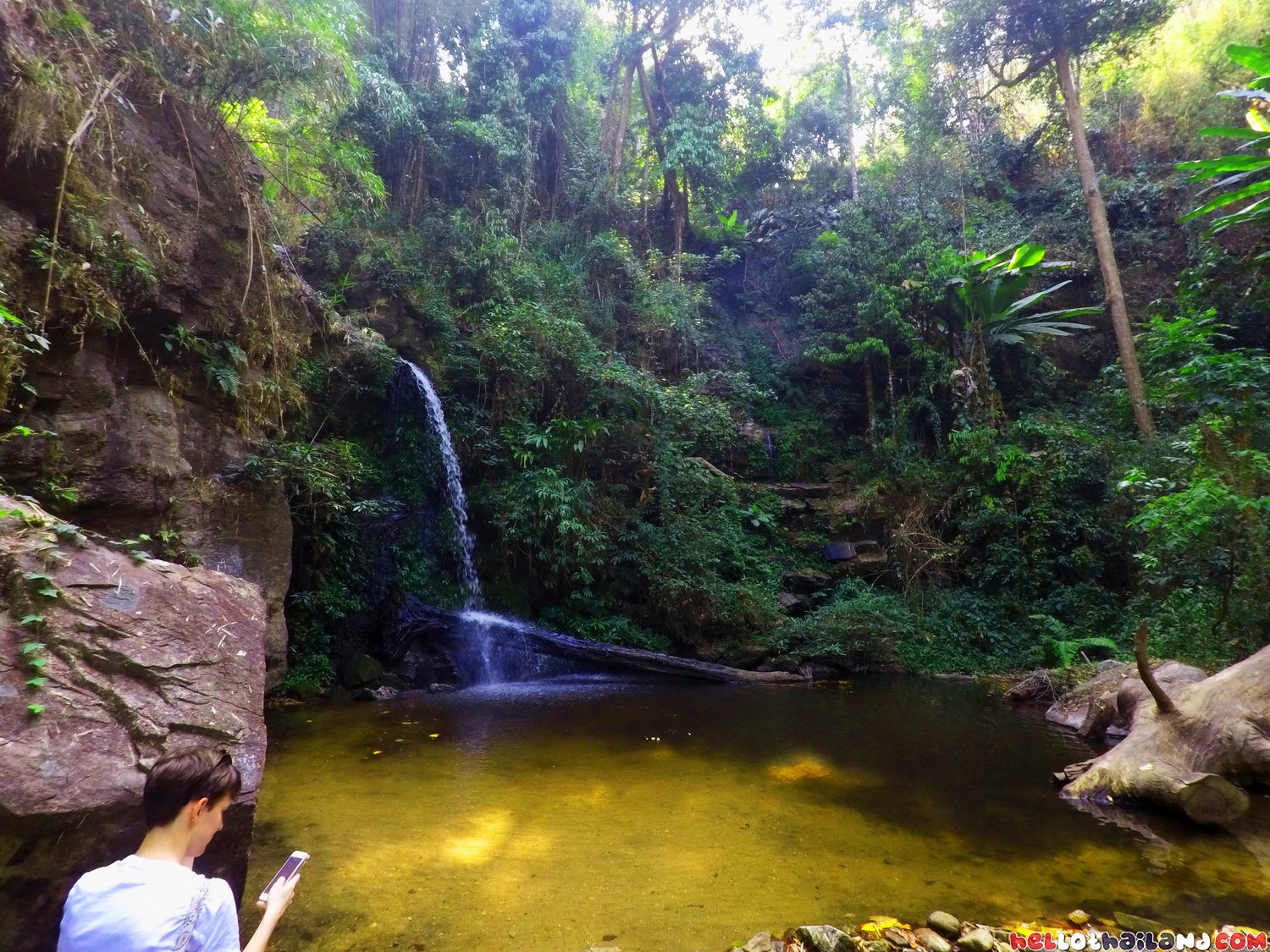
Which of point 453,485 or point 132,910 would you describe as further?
point 453,485

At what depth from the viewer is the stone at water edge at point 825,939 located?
107 inches

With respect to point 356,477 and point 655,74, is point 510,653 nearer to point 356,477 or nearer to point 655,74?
point 356,477

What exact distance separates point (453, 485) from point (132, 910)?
9889mm

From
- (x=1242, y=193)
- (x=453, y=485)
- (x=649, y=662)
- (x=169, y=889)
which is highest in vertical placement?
(x=1242, y=193)

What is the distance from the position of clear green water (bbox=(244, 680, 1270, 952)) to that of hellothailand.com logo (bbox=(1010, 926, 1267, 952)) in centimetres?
18

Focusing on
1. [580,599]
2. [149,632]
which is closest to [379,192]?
[580,599]

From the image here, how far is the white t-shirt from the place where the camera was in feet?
5.26

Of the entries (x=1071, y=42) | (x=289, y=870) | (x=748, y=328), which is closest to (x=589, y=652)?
(x=289, y=870)

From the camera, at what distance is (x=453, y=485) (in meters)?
11.3

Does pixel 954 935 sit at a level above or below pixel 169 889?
below

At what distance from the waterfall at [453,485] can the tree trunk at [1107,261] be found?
448 inches

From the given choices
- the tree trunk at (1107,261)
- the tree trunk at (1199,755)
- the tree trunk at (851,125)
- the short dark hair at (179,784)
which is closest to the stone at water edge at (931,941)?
the tree trunk at (1199,755)

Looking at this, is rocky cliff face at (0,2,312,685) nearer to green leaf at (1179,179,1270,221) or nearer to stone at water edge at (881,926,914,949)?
stone at water edge at (881,926,914,949)

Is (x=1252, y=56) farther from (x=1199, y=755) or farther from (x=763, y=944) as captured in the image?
(x=763, y=944)
